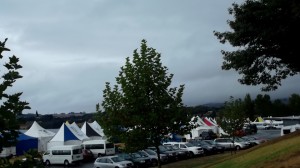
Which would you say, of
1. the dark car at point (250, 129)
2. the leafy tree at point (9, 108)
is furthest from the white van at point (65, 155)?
the dark car at point (250, 129)

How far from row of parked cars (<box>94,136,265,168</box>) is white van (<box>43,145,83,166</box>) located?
5.54 meters

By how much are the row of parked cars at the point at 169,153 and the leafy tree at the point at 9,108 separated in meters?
22.3

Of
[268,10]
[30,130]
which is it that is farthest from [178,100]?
[30,130]

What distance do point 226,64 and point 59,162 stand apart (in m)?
23.1

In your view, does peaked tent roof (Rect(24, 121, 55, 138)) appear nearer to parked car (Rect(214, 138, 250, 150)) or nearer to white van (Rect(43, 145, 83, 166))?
white van (Rect(43, 145, 83, 166))

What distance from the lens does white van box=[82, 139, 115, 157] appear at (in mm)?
44500

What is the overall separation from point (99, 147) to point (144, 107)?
84.7 feet

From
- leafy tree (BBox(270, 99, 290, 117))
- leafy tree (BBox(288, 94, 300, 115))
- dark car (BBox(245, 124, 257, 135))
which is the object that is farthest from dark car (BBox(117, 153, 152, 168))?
leafy tree (BBox(270, 99, 290, 117))

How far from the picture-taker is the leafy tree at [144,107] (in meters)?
20.1

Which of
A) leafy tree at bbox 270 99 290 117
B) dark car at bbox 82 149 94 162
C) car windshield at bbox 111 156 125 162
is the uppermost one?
leafy tree at bbox 270 99 290 117

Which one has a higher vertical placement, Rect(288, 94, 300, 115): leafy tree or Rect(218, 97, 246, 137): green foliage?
Rect(288, 94, 300, 115): leafy tree

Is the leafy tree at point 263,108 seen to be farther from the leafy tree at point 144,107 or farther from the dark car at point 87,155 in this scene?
the leafy tree at point 144,107

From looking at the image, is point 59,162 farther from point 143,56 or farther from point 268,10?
point 268,10

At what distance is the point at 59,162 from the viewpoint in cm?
4078
